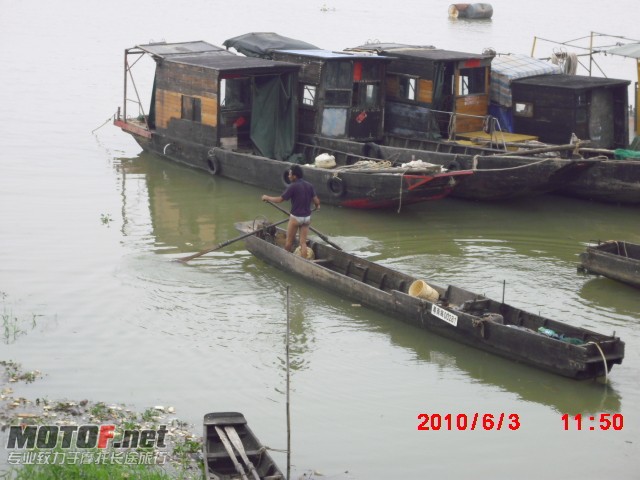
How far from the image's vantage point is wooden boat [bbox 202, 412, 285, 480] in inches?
329

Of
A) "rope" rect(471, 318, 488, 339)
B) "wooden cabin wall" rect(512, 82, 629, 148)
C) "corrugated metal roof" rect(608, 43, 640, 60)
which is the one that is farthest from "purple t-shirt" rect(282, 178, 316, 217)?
"corrugated metal roof" rect(608, 43, 640, 60)

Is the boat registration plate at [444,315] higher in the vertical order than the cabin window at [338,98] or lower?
lower

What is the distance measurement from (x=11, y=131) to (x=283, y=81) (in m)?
8.32

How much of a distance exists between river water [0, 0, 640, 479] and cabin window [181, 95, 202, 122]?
1.22 metres

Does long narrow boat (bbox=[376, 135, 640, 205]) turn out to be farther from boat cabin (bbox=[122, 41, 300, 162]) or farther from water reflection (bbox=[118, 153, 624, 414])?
boat cabin (bbox=[122, 41, 300, 162])

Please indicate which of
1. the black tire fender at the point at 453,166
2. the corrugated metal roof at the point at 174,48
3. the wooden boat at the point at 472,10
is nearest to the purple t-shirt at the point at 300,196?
the black tire fender at the point at 453,166

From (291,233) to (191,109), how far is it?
6.75 metres

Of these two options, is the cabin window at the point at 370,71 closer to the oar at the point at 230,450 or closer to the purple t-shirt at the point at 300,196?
the purple t-shirt at the point at 300,196

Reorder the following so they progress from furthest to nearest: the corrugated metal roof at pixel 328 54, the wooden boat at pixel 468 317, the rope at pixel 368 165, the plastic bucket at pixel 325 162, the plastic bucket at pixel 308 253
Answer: the corrugated metal roof at pixel 328 54
the plastic bucket at pixel 325 162
the rope at pixel 368 165
the plastic bucket at pixel 308 253
the wooden boat at pixel 468 317

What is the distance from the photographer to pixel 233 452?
857 cm

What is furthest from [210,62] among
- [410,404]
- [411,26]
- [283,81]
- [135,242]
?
[411,26]

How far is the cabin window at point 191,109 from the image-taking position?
20.0 meters

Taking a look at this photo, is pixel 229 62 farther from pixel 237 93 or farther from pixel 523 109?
pixel 523 109

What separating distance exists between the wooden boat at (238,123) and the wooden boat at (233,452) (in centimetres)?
893
